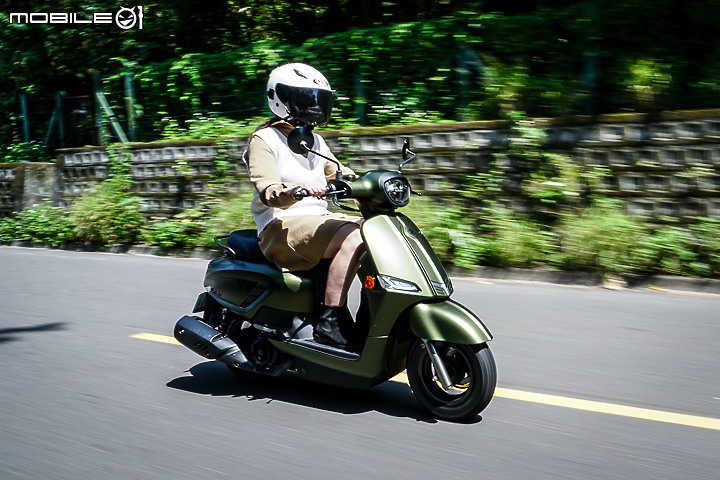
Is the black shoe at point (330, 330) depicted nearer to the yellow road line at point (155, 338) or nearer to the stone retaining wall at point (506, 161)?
the yellow road line at point (155, 338)

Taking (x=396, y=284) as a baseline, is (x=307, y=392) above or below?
below

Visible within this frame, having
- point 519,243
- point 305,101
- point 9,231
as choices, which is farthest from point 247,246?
point 9,231

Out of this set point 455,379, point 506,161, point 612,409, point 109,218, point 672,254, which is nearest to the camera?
point 455,379

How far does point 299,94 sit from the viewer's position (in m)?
4.37

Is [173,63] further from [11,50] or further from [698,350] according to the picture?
[698,350]

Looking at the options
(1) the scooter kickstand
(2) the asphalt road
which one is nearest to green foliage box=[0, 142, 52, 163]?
(2) the asphalt road

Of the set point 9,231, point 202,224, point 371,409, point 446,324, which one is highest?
point 446,324

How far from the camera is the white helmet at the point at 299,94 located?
4.36 meters

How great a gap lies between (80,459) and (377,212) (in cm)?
186

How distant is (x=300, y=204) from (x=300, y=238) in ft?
1.02

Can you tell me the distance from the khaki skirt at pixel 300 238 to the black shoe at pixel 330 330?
291 mm

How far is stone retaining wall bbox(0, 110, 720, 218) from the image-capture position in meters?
7.79

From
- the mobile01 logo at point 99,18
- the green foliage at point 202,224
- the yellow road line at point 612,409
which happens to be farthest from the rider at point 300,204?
the mobile01 logo at point 99,18

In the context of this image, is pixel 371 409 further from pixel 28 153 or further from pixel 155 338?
pixel 28 153
